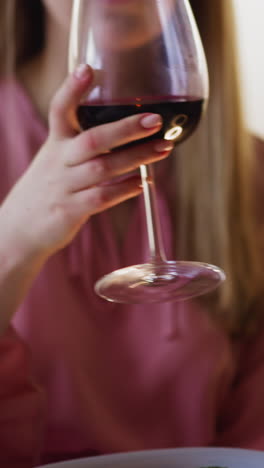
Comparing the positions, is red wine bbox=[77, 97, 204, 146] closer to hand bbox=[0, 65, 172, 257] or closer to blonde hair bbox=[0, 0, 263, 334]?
hand bbox=[0, 65, 172, 257]

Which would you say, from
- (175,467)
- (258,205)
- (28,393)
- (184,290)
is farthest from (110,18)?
(258,205)

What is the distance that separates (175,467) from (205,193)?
28.1 inches

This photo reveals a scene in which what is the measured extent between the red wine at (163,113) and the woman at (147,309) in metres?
0.39

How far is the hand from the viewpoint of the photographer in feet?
1.91

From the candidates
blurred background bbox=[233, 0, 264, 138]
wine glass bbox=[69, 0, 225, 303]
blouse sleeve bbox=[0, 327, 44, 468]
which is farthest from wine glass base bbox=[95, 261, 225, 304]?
blurred background bbox=[233, 0, 264, 138]

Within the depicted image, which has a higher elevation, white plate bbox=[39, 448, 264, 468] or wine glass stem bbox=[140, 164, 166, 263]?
wine glass stem bbox=[140, 164, 166, 263]

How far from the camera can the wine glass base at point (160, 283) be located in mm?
598

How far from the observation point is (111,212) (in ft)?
4.05

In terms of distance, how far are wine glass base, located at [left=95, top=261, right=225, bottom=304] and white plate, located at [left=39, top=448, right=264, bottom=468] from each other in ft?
0.43

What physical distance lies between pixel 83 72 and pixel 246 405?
2.59ft

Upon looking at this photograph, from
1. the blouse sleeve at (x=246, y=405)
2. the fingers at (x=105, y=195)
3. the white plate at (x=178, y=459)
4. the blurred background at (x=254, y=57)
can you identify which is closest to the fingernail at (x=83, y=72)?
the fingers at (x=105, y=195)

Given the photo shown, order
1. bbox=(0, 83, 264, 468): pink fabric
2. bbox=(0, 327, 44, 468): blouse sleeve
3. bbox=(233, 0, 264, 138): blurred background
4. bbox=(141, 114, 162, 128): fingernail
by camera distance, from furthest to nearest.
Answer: bbox=(233, 0, 264, 138): blurred background < bbox=(0, 83, 264, 468): pink fabric < bbox=(0, 327, 44, 468): blouse sleeve < bbox=(141, 114, 162, 128): fingernail

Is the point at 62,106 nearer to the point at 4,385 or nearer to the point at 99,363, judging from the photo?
the point at 4,385

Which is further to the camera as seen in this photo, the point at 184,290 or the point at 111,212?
the point at 111,212
